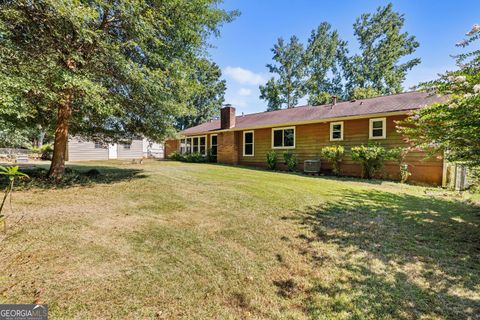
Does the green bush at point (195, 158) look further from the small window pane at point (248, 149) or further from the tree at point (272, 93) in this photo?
the tree at point (272, 93)

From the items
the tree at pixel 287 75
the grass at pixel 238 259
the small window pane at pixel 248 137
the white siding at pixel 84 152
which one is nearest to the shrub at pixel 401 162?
the grass at pixel 238 259

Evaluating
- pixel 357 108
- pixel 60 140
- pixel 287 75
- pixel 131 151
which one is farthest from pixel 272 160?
pixel 287 75

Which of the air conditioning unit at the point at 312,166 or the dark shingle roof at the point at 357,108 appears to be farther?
the air conditioning unit at the point at 312,166

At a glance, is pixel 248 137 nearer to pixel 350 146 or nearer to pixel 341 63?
pixel 350 146

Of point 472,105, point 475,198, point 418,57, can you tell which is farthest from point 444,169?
point 418,57

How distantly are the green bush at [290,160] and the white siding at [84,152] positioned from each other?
645 inches

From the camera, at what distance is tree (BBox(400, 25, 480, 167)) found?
3201mm

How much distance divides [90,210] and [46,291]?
100 inches

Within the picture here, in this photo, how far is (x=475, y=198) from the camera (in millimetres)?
6887

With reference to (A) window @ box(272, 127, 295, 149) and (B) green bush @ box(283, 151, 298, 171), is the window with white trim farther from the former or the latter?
(B) green bush @ box(283, 151, 298, 171)

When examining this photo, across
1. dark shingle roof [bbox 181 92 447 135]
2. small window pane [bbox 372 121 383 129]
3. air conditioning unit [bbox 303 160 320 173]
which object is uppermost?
dark shingle roof [bbox 181 92 447 135]

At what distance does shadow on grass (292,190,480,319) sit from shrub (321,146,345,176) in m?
6.05

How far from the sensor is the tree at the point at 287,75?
1323 inches

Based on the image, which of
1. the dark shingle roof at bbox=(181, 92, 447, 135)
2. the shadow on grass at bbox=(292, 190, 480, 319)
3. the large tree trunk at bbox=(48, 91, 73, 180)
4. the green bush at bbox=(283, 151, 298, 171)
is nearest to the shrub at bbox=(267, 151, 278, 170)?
the green bush at bbox=(283, 151, 298, 171)
